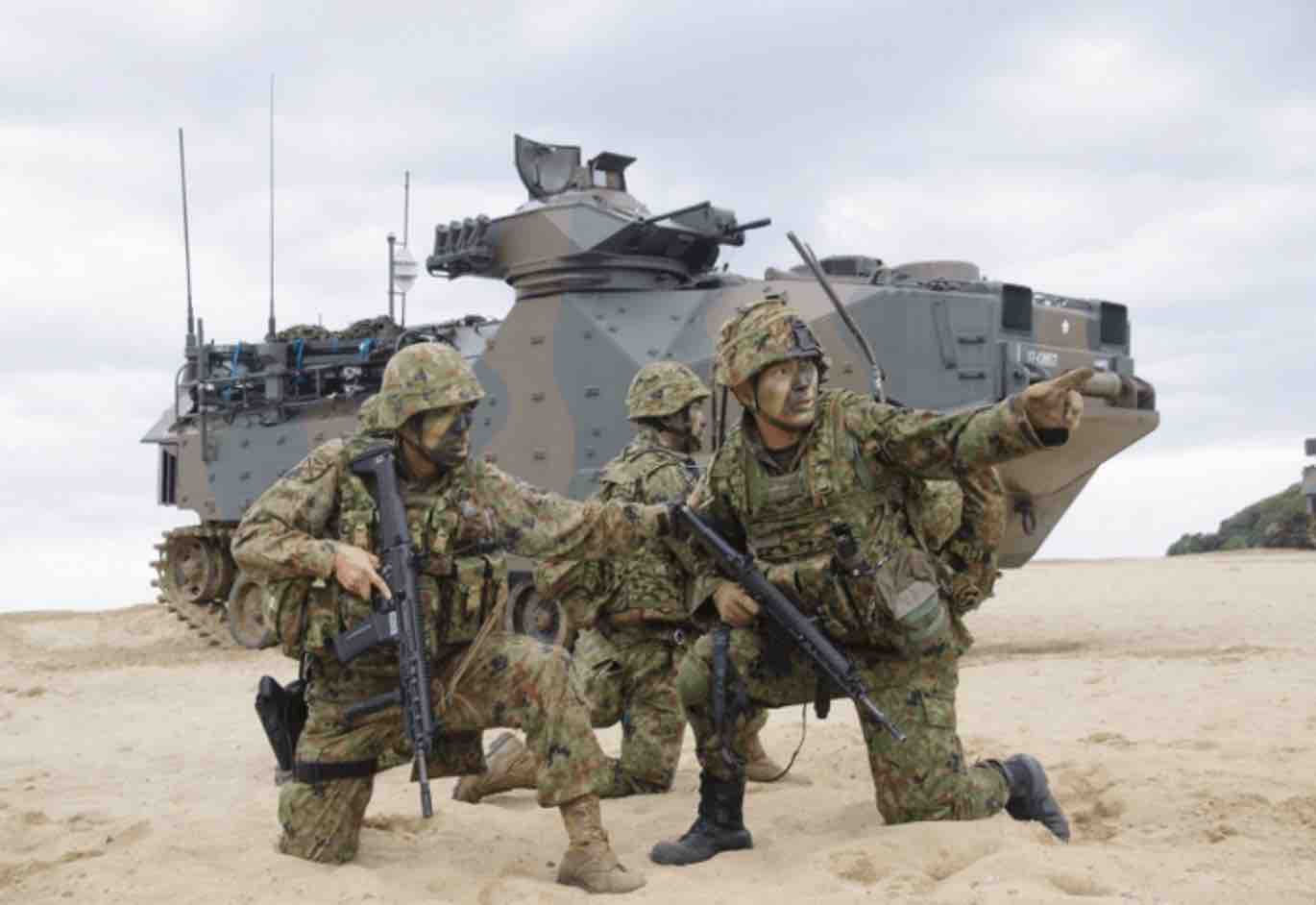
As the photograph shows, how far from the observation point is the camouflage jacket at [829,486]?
5.19 m

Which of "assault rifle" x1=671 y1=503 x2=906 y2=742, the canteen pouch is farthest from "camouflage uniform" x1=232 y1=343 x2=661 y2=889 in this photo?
the canteen pouch

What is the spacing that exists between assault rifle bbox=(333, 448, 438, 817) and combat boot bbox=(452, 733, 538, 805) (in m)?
1.19

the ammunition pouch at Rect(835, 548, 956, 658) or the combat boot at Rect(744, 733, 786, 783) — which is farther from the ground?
the ammunition pouch at Rect(835, 548, 956, 658)

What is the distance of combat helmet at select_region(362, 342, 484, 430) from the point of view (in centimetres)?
522

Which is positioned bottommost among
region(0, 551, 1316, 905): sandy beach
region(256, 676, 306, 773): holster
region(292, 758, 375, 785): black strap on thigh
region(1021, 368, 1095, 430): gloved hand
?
region(0, 551, 1316, 905): sandy beach

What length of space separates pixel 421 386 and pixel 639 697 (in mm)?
2018

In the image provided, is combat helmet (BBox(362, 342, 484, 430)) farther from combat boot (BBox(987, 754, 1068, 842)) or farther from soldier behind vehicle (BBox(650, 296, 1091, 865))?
combat boot (BBox(987, 754, 1068, 842))

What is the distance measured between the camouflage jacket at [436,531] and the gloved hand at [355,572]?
1.9 inches

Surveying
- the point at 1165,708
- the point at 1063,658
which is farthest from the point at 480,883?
the point at 1063,658

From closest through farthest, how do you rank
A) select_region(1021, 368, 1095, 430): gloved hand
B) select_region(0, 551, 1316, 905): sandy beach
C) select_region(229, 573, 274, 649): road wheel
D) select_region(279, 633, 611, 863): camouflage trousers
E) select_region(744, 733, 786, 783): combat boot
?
select_region(1021, 368, 1095, 430): gloved hand → select_region(0, 551, 1316, 905): sandy beach → select_region(279, 633, 611, 863): camouflage trousers → select_region(744, 733, 786, 783): combat boot → select_region(229, 573, 274, 649): road wheel

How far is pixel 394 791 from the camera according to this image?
6.90 meters

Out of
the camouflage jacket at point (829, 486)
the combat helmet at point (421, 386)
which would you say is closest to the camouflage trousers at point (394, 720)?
the camouflage jacket at point (829, 486)

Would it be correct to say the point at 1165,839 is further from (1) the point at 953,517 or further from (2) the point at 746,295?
(2) the point at 746,295

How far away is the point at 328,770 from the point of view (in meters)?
5.29
